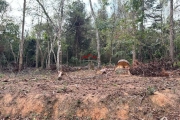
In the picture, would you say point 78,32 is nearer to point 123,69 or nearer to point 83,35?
point 83,35

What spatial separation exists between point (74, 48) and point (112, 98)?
19.1m

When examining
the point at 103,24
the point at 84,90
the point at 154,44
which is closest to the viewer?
the point at 84,90

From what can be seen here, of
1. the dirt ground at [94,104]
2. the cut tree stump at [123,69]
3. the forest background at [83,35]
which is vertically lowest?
the dirt ground at [94,104]

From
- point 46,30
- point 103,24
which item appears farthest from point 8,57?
point 103,24

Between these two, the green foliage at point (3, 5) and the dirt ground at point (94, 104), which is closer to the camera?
the dirt ground at point (94, 104)

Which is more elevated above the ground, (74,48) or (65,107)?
(74,48)

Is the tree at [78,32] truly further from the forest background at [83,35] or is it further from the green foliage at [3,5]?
the green foliage at [3,5]

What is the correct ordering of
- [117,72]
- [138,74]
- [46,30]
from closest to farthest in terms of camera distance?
[138,74]
[117,72]
[46,30]

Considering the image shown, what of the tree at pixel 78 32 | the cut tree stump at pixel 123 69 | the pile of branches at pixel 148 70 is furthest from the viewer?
the tree at pixel 78 32

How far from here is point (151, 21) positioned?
21688mm

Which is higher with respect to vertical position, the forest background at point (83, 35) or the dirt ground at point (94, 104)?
the forest background at point (83, 35)


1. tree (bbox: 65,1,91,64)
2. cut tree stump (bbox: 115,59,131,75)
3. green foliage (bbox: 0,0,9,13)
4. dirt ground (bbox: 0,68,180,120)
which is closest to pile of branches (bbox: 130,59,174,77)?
cut tree stump (bbox: 115,59,131,75)

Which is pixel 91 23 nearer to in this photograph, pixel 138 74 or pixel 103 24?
pixel 103 24

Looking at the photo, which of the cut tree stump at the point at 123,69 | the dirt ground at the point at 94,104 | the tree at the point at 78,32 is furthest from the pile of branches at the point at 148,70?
the tree at the point at 78,32
